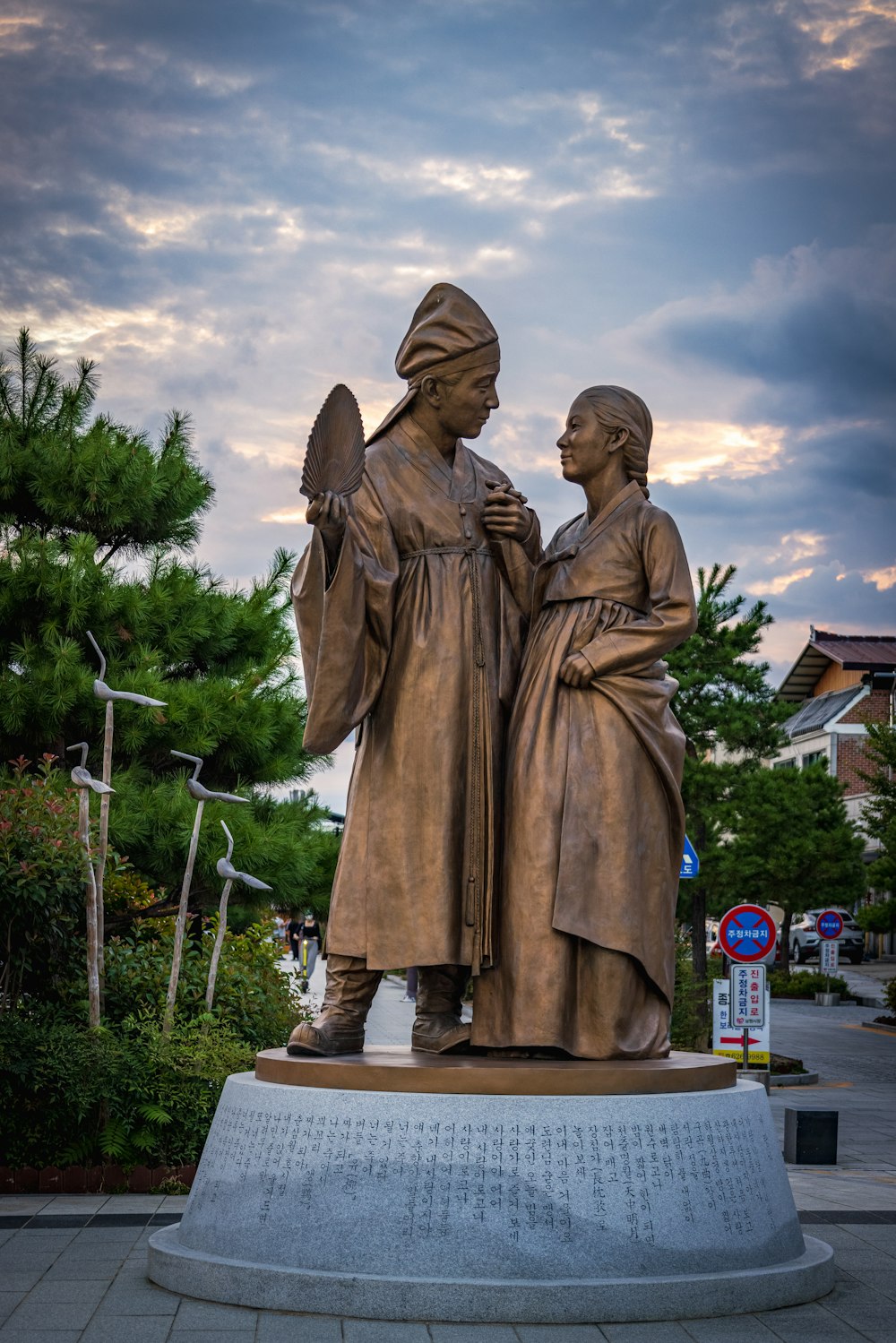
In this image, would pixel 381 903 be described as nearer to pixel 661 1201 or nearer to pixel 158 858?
pixel 661 1201

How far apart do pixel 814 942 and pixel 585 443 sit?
39.6 metres

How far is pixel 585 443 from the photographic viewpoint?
20.4ft

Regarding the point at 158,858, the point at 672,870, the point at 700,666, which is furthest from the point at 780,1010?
the point at 672,870

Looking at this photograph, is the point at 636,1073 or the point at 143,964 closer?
the point at 636,1073

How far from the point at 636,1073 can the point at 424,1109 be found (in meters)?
0.75

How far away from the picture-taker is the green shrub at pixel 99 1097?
832 centimetres

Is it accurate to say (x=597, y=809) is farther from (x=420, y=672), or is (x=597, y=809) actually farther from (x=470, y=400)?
(x=470, y=400)

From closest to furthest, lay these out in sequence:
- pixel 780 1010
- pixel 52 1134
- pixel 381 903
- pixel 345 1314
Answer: pixel 345 1314 → pixel 381 903 → pixel 52 1134 → pixel 780 1010

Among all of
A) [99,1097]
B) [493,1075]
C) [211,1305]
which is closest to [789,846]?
[99,1097]

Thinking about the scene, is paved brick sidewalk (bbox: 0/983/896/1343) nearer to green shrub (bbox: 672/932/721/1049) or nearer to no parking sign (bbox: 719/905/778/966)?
no parking sign (bbox: 719/905/778/966)

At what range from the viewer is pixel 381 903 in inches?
226

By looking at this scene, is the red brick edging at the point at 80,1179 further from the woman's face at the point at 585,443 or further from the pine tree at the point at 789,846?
the pine tree at the point at 789,846

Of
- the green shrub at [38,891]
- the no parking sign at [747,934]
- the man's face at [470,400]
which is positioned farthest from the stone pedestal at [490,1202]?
the no parking sign at [747,934]

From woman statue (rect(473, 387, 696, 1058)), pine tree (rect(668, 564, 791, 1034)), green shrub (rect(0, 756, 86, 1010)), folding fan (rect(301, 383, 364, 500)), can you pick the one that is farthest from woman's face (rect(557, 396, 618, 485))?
pine tree (rect(668, 564, 791, 1034))
